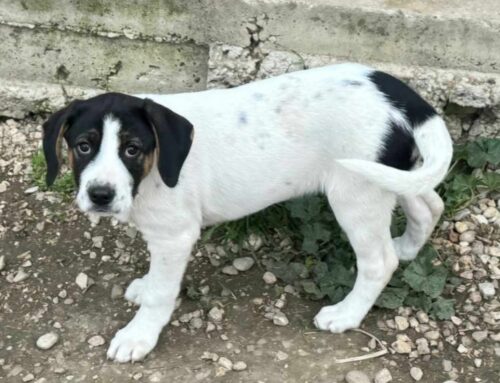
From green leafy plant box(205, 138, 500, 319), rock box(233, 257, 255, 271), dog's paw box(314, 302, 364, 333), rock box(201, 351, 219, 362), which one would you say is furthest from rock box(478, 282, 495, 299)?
rock box(201, 351, 219, 362)

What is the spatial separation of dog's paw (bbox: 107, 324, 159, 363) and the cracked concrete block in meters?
1.87

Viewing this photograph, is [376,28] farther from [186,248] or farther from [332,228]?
[186,248]

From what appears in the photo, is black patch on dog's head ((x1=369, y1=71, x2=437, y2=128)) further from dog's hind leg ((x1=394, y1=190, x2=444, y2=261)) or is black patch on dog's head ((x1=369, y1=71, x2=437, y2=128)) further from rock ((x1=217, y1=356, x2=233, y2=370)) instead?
rock ((x1=217, y1=356, x2=233, y2=370))

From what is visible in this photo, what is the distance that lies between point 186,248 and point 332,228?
1.16 meters

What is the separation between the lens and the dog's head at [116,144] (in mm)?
3301

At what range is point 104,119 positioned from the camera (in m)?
3.32

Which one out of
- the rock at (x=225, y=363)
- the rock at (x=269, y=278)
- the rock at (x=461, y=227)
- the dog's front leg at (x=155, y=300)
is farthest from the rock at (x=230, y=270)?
the rock at (x=461, y=227)

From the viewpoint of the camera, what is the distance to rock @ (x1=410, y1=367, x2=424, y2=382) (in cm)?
391

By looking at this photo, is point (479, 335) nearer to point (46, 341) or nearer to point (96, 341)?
point (96, 341)

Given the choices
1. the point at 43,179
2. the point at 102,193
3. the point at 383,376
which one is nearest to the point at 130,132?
the point at 102,193

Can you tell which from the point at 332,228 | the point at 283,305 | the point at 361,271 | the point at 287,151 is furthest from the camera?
the point at 332,228

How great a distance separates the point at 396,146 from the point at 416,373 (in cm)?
123

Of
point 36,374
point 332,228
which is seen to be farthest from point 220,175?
point 36,374

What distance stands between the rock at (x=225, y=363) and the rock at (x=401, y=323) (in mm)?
970
